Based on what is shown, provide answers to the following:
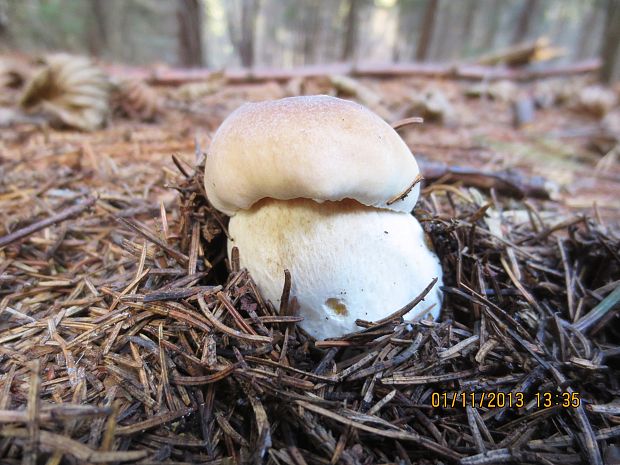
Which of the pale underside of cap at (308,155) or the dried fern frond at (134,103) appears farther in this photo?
the dried fern frond at (134,103)

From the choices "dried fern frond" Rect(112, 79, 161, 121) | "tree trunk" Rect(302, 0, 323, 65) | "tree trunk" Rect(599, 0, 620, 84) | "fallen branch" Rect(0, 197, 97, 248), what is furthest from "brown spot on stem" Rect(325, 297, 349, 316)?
"tree trunk" Rect(302, 0, 323, 65)

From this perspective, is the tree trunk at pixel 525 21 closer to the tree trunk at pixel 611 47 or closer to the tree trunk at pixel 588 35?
the tree trunk at pixel 611 47

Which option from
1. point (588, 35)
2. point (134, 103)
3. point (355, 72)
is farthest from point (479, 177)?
point (588, 35)

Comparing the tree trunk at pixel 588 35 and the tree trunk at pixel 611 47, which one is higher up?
the tree trunk at pixel 588 35

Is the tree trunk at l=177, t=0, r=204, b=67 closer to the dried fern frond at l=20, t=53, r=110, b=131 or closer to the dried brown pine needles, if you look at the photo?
the dried fern frond at l=20, t=53, r=110, b=131

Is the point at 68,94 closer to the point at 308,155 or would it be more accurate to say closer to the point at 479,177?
the point at 308,155

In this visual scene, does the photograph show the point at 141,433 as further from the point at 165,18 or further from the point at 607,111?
the point at 165,18

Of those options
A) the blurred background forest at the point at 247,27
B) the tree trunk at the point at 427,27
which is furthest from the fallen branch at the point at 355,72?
the tree trunk at the point at 427,27
